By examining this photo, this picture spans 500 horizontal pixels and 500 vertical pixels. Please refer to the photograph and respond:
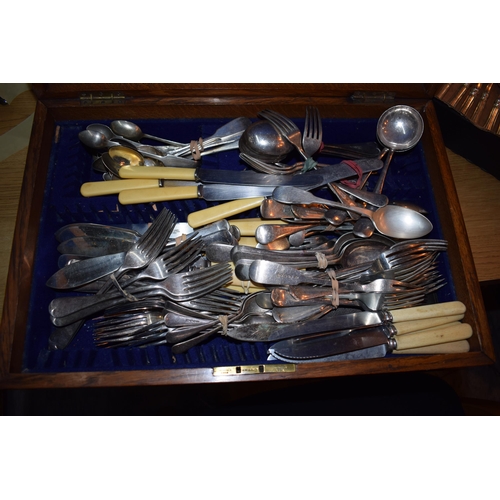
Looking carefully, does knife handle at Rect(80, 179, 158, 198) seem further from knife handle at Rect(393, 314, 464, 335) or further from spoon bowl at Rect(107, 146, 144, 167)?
knife handle at Rect(393, 314, 464, 335)

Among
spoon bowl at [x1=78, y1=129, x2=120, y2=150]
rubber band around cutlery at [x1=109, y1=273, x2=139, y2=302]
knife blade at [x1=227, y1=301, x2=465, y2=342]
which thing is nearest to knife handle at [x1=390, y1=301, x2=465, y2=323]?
knife blade at [x1=227, y1=301, x2=465, y2=342]

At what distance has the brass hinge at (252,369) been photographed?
2.76 feet

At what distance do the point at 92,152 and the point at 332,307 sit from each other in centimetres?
Result: 79

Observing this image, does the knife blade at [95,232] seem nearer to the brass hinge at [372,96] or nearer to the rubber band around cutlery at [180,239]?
the rubber band around cutlery at [180,239]

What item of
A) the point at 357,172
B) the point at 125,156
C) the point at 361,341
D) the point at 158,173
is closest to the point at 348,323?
the point at 361,341

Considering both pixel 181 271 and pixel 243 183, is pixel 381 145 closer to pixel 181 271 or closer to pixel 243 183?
pixel 243 183

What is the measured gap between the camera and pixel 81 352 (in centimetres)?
94

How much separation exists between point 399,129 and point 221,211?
1.78 ft

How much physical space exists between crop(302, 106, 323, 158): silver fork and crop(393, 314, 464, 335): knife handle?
1.55ft

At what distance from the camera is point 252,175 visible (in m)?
1.00

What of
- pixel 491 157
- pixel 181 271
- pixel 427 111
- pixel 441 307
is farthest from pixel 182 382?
pixel 491 157

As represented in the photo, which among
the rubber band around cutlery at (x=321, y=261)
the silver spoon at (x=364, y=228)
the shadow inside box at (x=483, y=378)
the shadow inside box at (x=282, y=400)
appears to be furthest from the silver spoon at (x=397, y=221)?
the shadow inside box at (x=483, y=378)

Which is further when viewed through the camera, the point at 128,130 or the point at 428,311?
the point at 128,130

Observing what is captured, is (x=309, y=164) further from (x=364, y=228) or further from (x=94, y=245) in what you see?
(x=94, y=245)
